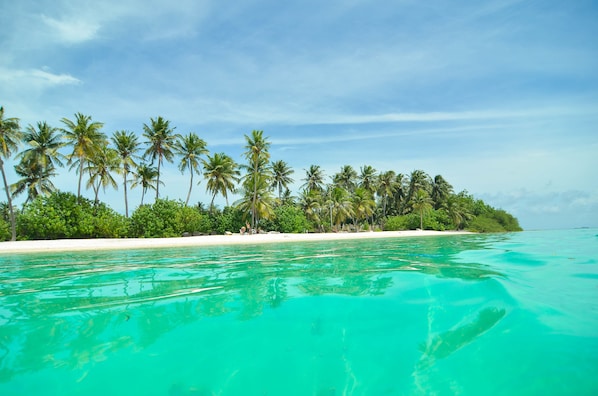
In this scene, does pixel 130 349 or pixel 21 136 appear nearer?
pixel 130 349

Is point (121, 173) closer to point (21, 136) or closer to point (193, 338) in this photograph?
point (21, 136)

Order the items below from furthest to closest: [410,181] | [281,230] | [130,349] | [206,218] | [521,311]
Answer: [410,181]
[281,230]
[206,218]
[521,311]
[130,349]

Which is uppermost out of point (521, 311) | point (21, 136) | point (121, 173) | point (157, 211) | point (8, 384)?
point (21, 136)

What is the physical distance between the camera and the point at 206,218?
41281mm

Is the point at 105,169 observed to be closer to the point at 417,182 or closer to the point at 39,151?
the point at 39,151

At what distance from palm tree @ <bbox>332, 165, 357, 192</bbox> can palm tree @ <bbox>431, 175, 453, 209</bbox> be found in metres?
16.9

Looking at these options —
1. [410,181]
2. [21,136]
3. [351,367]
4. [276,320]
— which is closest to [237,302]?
[276,320]

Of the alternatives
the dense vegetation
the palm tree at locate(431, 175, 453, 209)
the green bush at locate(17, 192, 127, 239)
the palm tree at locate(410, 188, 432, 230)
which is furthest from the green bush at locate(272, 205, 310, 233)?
the palm tree at locate(431, 175, 453, 209)

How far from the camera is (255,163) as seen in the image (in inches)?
1655

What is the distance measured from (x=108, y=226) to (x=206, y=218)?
12.0 metres

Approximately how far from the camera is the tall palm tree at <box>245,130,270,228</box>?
1620 inches

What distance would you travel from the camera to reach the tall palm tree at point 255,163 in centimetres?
4116

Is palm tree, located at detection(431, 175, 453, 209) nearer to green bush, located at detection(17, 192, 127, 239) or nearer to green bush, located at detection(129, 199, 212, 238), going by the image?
green bush, located at detection(129, 199, 212, 238)

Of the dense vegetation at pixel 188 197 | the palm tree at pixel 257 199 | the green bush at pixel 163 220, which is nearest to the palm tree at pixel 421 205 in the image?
the dense vegetation at pixel 188 197
